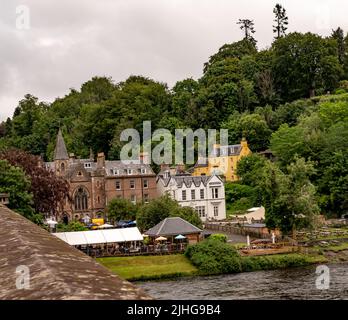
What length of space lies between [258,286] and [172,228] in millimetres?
18320

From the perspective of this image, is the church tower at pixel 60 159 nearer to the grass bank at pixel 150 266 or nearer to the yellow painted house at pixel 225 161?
the yellow painted house at pixel 225 161

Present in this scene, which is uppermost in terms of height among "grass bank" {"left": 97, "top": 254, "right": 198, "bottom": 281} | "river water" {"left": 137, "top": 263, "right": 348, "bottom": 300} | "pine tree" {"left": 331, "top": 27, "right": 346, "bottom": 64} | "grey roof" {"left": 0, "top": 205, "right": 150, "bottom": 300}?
"pine tree" {"left": 331, "top": 27, "right": 346, "bottom": 64}

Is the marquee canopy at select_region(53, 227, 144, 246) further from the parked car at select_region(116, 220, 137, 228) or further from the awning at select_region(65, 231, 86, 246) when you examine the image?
the parked car at select_region(116, 220, 137, 228)

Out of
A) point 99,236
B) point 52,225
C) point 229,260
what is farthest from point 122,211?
point 229,260

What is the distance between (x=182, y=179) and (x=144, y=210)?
1833 centimetres

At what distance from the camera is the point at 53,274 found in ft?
23.0

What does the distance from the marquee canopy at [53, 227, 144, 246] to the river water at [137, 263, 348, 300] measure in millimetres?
9176

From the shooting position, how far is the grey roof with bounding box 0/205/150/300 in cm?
612

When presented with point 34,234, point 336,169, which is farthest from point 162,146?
point 34,234

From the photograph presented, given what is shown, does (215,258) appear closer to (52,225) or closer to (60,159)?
(52,225)

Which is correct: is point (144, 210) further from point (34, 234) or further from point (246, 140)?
point (34, 234)

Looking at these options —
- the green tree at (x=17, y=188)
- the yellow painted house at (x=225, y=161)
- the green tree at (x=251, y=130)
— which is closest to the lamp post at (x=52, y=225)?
the green tree at (x=17, y=188)

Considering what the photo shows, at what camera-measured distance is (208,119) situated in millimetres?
103000

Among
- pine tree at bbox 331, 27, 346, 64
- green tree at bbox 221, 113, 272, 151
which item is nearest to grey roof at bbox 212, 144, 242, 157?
green tree at bbox 221, 113, 272, 151
